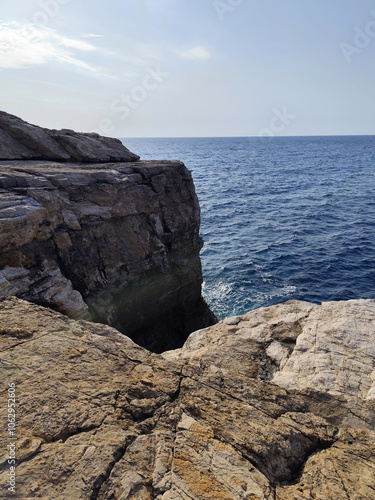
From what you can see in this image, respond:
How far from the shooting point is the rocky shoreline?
4980mm

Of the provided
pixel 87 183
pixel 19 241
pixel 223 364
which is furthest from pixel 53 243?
pixel 223 364

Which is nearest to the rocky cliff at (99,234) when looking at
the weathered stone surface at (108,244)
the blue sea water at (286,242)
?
the weathered stone surface at (108,244)

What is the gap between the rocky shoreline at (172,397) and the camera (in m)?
4.98

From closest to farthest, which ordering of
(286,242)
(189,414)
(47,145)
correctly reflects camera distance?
(189,414)
(47,145)
(286,242)

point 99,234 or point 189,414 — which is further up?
point 99,234

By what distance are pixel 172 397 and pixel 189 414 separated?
1.72ft

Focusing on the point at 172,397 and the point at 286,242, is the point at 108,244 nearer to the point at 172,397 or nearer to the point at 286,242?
the point at 172,397

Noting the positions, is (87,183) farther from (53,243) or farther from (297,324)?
(297,324)

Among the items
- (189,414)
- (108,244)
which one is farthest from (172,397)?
(108,244)

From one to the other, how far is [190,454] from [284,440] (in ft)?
6.13

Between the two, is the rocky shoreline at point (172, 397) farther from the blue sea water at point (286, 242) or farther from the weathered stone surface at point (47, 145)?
the blue sea water at point (286, 242)

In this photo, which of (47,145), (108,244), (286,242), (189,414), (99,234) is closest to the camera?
(189,414)

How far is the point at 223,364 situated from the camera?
8117 mm

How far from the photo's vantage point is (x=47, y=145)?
64.5 feet
